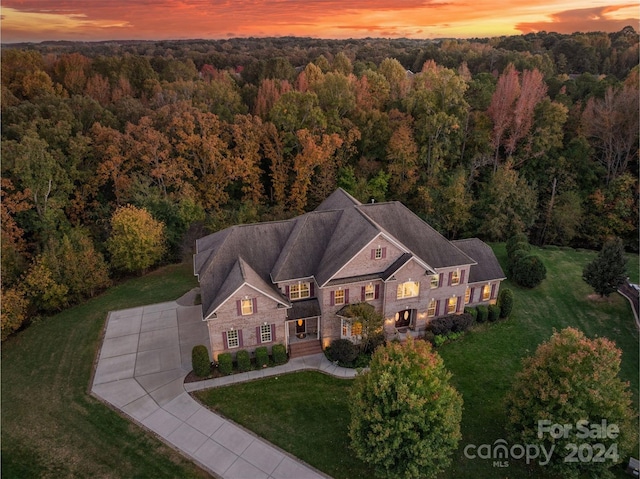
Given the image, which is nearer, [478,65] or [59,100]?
[59,100]

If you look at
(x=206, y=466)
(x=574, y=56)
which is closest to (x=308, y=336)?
(x=206, y=466)

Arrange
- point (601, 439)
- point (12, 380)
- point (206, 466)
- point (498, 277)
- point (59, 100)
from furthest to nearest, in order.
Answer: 1. point (59, 100)
2. point (498, 277)
3. point (12, 380)
4. point (206, 466)
5. point (601, 439)

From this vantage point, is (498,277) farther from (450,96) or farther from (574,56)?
(574,56)

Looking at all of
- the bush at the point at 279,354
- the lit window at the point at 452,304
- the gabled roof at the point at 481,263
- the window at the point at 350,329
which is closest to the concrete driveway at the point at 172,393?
the bush at the point at 279,354

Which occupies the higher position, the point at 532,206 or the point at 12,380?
the point at 532,206

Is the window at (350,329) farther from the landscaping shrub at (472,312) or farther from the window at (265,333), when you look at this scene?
the landscaping shrub at (472,312)
